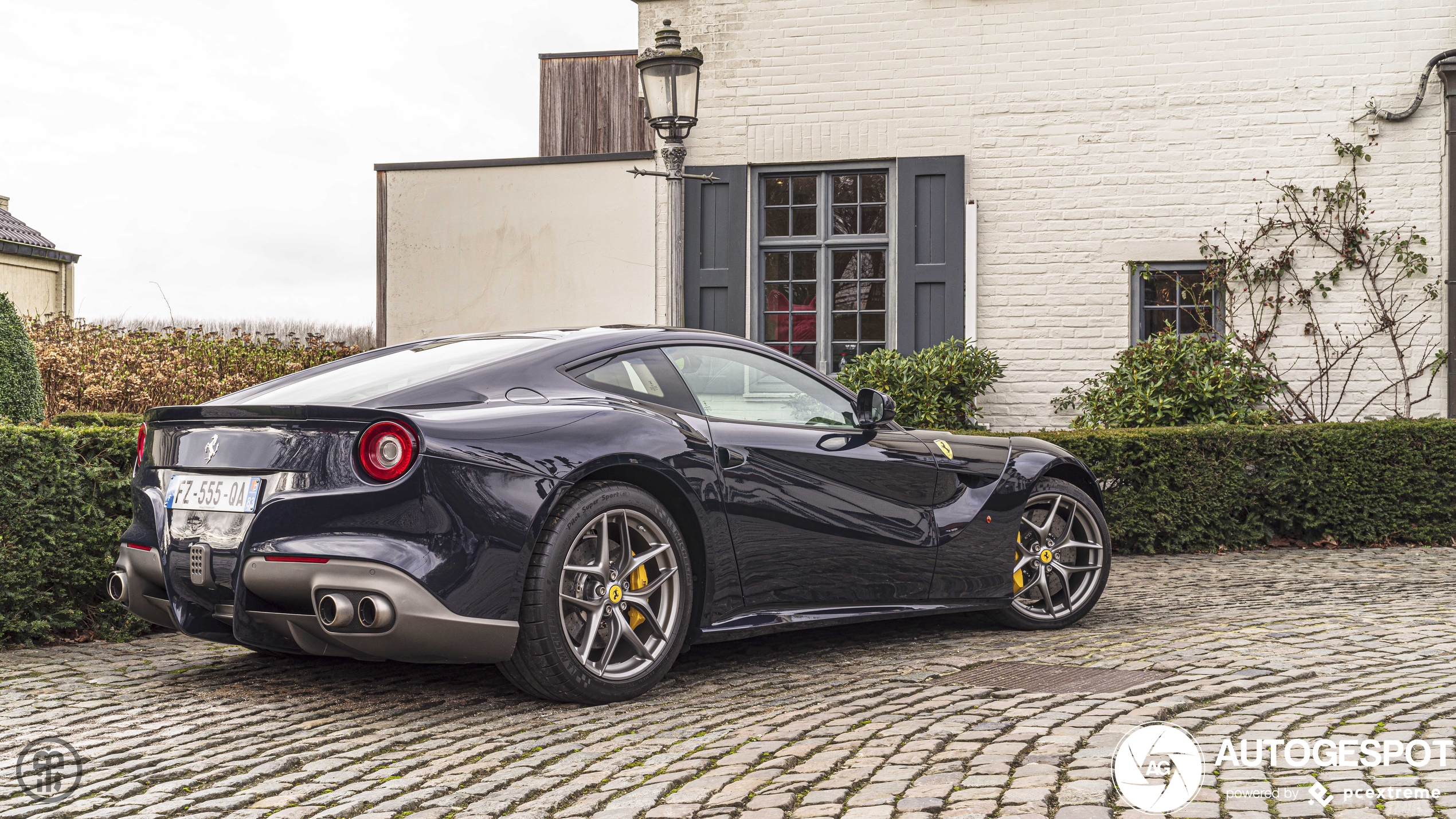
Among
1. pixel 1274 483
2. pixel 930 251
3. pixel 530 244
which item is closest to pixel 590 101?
pixel 530 244

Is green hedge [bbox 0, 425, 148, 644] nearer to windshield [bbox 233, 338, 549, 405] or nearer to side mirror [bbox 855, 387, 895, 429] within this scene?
windshield [bbox 233, 338, 549, 405]

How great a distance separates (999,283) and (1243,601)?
5.65 metres

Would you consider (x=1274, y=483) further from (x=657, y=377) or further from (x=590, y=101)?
(x=590, y=101)

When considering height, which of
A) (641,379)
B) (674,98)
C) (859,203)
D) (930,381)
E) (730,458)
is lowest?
(730,458)

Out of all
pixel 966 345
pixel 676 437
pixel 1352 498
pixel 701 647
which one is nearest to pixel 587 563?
pixel 676 437

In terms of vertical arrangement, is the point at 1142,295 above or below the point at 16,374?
above

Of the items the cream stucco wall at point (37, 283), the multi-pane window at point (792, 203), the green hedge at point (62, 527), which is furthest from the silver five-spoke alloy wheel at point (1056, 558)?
the cream stucco wall at point (37, 283)

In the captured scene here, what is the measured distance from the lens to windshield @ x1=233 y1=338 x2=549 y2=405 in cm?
411

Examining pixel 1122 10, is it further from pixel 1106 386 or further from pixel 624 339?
pixel 624 339

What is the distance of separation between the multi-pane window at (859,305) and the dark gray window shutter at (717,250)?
0.91 meters

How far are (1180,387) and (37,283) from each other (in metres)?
22.8

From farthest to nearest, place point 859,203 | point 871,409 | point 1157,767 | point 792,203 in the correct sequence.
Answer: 1. point 792,203
2. point 859,203
3. point 871,409
4. point 1157,767

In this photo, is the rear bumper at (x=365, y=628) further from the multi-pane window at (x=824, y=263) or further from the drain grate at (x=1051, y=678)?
the multi-pane window at (x=824, y=263)

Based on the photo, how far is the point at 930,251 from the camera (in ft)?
38.6
